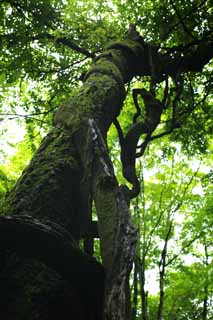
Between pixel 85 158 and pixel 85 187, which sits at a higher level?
pixel 85 158

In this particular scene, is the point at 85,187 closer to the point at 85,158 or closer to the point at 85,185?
the point at 85,185

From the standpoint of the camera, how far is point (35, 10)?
662 centimetres

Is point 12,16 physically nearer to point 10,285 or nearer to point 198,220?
point 10,285

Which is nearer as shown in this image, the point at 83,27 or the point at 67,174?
the point at 67,174

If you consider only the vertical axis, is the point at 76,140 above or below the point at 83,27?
below

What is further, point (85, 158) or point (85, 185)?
point (85, 158)

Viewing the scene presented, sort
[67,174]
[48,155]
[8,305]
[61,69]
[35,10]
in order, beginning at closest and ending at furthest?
[8,305]
[67,174]
[48,155]
[35,10]
[61,69]

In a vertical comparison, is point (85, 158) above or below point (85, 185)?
above

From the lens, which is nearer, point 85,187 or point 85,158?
point 85,187

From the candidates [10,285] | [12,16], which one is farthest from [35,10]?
[10,285]

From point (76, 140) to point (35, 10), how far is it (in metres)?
4.36

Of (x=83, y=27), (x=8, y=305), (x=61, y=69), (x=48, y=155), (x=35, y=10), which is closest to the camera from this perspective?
(x=8, y=305)

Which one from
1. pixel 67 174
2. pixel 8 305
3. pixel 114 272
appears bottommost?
pixel 8 305

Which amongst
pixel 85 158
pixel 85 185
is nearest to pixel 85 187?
pixel 85 185
